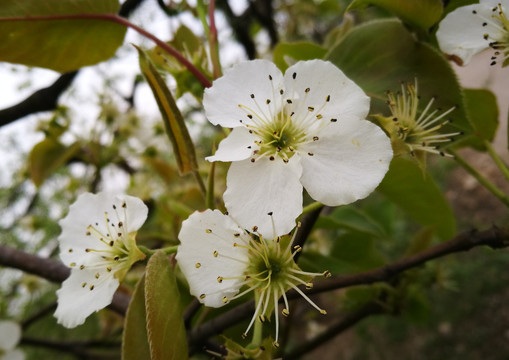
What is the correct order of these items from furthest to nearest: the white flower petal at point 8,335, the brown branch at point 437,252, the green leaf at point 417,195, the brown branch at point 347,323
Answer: the white flower petal at point 8,335
the brown branch at point 347,323
the green leaf at point 417,195
the brown branch at point 437,252

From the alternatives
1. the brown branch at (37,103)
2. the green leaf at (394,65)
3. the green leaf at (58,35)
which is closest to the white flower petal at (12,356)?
the brown branch at (37,103)

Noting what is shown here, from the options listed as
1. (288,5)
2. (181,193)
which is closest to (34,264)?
(181,193)

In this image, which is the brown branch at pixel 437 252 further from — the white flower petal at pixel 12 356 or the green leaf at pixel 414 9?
the white flower petal at pixel 12 356

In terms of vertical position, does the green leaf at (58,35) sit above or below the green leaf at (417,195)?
above

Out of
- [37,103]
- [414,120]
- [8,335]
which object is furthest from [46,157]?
[414,120]

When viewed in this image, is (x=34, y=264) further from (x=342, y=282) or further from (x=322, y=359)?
(x=322, y=359)

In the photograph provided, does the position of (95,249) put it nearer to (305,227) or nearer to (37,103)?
(305,227)
